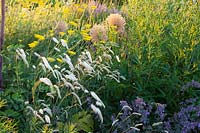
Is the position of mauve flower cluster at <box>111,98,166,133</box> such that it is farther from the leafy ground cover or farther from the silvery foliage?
the silvery foliage

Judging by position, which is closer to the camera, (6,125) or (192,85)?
(6,125)

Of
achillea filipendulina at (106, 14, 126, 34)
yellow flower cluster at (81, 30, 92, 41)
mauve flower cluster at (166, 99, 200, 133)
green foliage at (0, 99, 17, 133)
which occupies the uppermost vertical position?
achillea filipendulina at (106, 14, 126, 34)

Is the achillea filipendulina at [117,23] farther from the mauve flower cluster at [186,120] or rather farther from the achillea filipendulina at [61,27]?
the mauve flower cluster at [186,120]

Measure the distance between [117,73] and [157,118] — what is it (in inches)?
18.8

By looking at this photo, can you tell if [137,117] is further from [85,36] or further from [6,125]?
[6,125]

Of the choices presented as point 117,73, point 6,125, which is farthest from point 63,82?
point 6,125

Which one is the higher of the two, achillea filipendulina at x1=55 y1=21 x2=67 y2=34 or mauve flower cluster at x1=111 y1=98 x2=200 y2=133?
achillea filipendulina at x1=55 y1=21 x2=67 y2=34

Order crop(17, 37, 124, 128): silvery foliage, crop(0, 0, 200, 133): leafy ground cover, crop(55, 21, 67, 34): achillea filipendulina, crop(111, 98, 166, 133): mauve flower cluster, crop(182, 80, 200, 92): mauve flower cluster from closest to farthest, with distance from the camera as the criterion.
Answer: crop(17, 37, 124, 128): silvery foliage, crop(0, 0, 200, 133): leafy ground cover, crop(111, 98, 166, 133): mauve flower cluster, crop(182, 80, 200, 92): mauve flower cluster, crop(55, 21, 67, 34): achillea filipendulina

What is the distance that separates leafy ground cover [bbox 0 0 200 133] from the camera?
136 inches

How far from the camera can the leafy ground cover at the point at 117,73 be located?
136 inches

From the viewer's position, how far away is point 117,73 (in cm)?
368

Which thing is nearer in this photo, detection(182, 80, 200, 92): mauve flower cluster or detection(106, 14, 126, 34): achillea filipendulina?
detection(182, 80, 200, 92): mauve flower cluster

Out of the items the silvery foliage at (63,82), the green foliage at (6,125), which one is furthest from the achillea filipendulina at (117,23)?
the green foliage at (6,125)

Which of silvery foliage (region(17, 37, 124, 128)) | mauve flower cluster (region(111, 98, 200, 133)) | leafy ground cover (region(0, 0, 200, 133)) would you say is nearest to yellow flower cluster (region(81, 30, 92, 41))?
leafy ground cover (region(0, 0, 200, 133))
